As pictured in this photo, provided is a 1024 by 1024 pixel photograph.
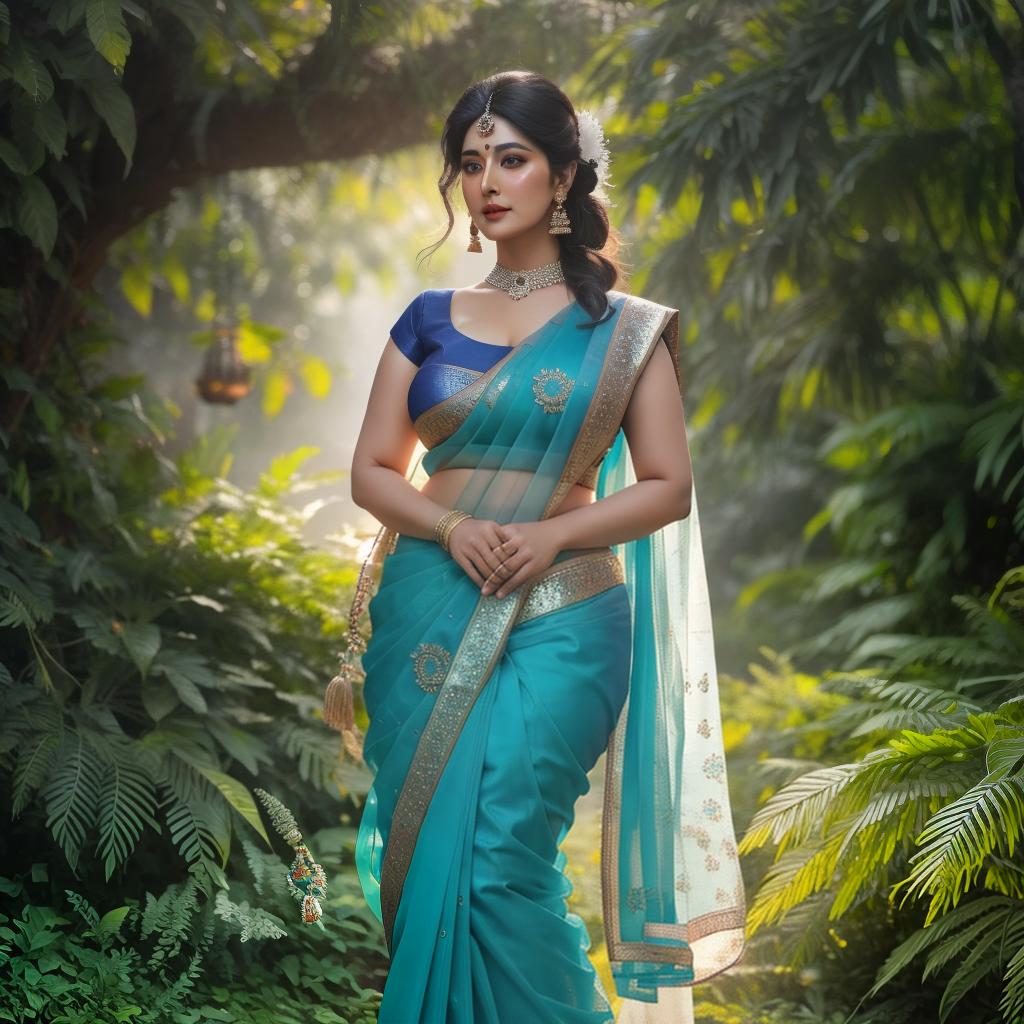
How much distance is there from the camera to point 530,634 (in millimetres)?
2520

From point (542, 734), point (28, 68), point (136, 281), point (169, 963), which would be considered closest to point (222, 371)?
point (136, 281)

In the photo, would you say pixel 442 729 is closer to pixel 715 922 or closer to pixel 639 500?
pixel 639 500

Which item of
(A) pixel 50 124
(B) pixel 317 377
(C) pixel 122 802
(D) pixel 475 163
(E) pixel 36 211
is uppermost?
(B) pixel 317 377

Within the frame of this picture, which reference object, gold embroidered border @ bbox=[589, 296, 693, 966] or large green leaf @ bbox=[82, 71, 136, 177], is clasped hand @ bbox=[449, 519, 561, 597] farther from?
large green leaf @ bbox=[82, 71, 136, 177]

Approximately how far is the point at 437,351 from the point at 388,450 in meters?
0.24

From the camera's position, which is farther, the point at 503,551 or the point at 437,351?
the point at 437,351

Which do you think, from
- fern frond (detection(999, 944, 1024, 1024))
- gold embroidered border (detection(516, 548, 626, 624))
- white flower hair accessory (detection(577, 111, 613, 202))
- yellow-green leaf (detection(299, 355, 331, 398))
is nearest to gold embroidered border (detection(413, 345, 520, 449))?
gold embroidered border (detection(516, 548, 626, 624))

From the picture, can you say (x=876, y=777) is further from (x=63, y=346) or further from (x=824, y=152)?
(x=63, y=346)

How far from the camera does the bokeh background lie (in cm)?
299

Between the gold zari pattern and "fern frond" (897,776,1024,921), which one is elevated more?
the gold zari pattern

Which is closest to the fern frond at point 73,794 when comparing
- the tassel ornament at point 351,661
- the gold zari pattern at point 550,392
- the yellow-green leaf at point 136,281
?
the tassel ornament at point 351,661

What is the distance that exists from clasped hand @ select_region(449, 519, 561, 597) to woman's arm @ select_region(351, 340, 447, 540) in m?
0.13

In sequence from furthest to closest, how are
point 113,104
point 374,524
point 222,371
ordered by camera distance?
point 222,371 < point 374,524 < point 113,104

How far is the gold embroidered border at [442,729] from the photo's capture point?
243cm
